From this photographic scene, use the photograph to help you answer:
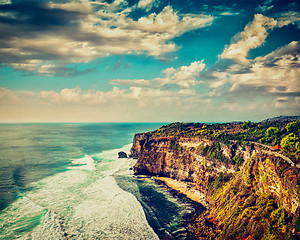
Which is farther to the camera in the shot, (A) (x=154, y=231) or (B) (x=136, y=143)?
(B) (x=136, y=143)

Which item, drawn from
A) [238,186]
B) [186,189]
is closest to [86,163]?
[186,189]

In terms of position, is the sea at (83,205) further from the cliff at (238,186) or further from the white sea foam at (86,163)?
the cliff at (238,186)

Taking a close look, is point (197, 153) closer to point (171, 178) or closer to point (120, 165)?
point (171, 178)

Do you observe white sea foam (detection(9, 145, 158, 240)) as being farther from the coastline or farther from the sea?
the coastline

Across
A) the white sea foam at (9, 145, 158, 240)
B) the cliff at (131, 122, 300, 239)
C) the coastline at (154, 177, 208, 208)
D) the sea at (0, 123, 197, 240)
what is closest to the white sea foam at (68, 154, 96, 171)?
the sea at (0, 123, 197, 240)

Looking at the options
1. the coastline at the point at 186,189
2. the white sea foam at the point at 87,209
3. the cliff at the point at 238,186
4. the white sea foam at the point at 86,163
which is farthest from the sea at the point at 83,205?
the cliff at the point at 238,186

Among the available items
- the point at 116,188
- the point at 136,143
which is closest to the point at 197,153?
the point at 116,188

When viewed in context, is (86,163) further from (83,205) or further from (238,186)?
(238,186)
